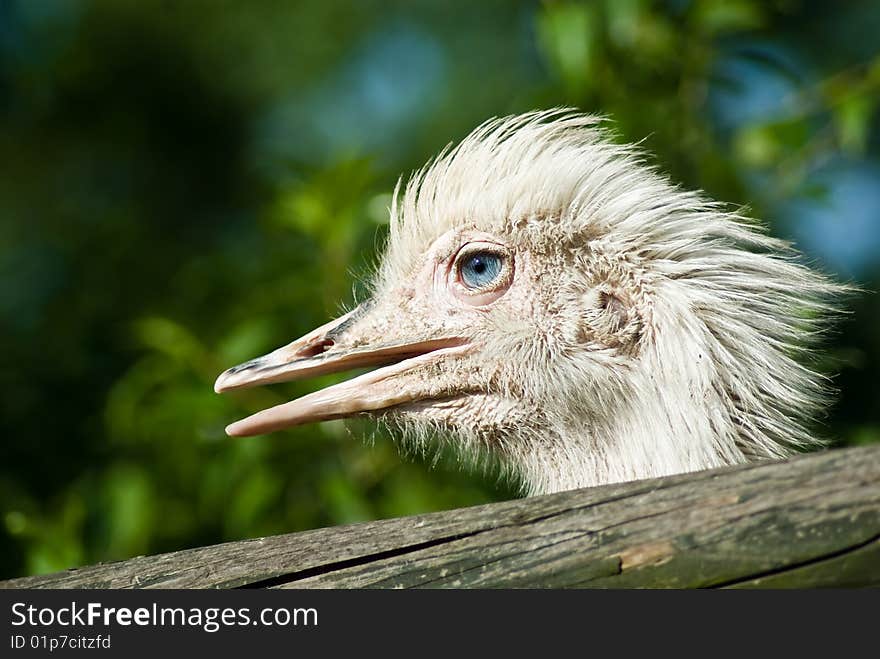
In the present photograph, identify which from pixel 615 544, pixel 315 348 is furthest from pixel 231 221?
pixel 615 544

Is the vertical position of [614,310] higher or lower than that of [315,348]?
lower

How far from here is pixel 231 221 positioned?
8266 millimetres

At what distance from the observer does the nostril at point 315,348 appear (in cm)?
324

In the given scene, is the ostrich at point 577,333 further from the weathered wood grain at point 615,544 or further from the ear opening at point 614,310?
the weathered wood grain at point 615,544

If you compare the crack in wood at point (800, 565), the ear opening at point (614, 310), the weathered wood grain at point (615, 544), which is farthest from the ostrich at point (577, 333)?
the crack in wood at point (800, 565)

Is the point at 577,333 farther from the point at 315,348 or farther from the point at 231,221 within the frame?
the point at 231,221

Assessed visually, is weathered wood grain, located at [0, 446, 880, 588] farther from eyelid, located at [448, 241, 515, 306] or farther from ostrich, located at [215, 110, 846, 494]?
eyelid, located at [448, 241, 515, 306]

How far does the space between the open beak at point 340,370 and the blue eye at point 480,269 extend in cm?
16

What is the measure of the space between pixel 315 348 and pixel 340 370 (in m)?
0.09

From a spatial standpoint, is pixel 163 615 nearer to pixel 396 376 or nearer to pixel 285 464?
pixel 396 376

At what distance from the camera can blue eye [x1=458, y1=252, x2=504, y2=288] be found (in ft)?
10.6

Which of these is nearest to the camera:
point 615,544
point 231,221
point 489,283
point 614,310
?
point 615,544

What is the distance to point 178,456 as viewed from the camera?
182 inches

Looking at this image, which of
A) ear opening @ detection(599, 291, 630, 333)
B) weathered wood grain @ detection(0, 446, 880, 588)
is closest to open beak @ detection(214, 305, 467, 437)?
ear opening @ detection(599, 291, 630, 333)
